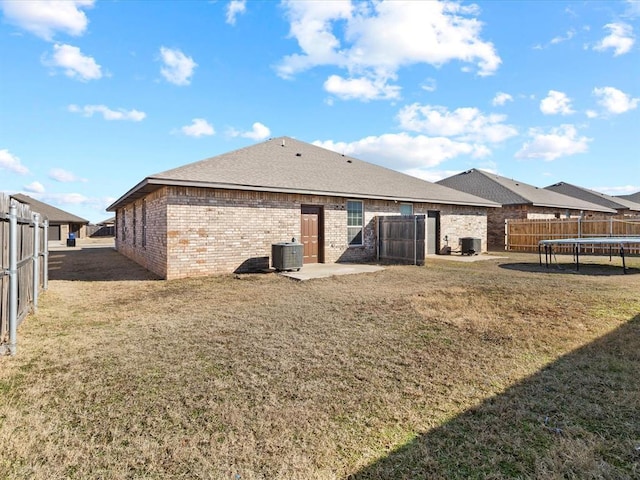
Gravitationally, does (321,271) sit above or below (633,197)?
below

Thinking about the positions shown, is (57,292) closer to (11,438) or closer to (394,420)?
(11,438)

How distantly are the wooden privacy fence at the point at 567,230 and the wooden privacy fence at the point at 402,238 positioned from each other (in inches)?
425

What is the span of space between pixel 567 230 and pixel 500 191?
5804 millimetres

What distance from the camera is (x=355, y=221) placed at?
14.3m

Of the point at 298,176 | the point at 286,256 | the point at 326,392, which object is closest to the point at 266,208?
the point at 286,256

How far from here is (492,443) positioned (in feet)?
8.11

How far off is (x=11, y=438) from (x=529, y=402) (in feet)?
13.4

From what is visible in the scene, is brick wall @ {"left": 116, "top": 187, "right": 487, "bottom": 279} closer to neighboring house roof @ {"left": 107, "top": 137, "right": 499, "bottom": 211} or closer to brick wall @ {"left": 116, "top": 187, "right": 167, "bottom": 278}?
brick wall @ {"left": 116, "top": 187, "right": 167, "bottom": 278}

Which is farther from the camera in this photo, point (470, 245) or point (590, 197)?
point (590, 197)

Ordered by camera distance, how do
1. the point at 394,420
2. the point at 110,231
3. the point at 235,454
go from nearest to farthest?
1. the point at 235,454
2. the point at 394,420
3. the point at 110,231

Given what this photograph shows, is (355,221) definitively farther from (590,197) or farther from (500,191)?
(590,197)

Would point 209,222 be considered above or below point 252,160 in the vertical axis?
below

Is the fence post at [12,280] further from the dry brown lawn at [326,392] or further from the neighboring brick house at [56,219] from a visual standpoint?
the neighboring brick house at [56,219]

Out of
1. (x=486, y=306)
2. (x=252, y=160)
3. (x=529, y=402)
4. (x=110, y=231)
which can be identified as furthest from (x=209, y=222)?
(x=110, y=231)
